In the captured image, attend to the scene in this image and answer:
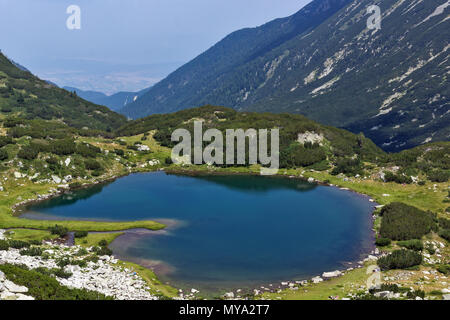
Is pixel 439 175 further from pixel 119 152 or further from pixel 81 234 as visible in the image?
pixel 119 152

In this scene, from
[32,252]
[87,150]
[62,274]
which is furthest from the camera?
[87,150]

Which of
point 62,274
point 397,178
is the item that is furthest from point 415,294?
point 397,178

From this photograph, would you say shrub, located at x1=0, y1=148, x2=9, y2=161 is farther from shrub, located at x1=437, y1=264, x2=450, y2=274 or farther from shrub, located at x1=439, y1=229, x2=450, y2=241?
shrub, located at x1=439, y1=229, x2=450, y2=241

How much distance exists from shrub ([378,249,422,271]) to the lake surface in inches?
182

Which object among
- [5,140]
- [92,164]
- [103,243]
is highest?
[5,140]

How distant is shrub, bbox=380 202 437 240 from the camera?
54.1 metres

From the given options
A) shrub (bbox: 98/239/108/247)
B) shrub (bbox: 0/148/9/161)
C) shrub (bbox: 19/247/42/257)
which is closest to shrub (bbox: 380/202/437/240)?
shrub (bbox: 98/239/108/247)

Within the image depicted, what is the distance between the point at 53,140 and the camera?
10219 centimetres

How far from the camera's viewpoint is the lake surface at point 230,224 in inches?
1802

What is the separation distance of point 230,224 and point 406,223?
1114 inches

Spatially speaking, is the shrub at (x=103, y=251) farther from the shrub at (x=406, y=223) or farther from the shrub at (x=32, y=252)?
the shrub at (x=406, y=223)

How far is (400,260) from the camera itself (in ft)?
144
